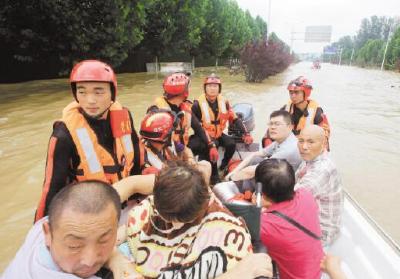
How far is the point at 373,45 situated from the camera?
57.1m

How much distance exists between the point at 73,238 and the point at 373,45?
68129mm

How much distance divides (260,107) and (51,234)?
10722mm

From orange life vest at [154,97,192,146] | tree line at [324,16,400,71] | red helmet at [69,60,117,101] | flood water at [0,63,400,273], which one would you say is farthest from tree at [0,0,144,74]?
tree line at [324,16,400,71]

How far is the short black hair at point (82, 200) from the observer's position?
1.03m

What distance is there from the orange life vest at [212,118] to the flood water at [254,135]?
2494mm

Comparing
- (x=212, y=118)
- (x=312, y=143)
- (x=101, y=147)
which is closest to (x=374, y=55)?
(x=212, y=118)

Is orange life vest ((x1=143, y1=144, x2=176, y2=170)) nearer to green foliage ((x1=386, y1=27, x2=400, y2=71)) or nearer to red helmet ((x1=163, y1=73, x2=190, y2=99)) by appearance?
red helmet ((x1=163, y1=73, x2=190, y2=99))

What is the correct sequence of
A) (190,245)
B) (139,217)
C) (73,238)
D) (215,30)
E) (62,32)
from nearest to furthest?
(73,238) < (190,245) < (139,217) < (62,32) < (215,30)

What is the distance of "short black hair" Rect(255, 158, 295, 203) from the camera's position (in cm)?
176

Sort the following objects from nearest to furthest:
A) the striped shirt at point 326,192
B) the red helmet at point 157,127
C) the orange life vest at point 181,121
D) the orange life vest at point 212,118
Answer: the striped shirt at point 326,192, the red helmet at point 157,127, the orange life vest at point 181,121, the orange life vest at point 212,118

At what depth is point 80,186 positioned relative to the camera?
1076 millimetres

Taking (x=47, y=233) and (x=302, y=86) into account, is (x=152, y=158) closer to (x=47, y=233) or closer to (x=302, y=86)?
(x=47, y=233)

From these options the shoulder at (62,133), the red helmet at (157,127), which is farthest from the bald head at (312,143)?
the shoulder at (62,133)

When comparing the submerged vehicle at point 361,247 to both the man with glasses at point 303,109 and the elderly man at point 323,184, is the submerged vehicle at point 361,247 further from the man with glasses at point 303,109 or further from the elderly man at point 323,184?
the man with glasses at point 303,109
